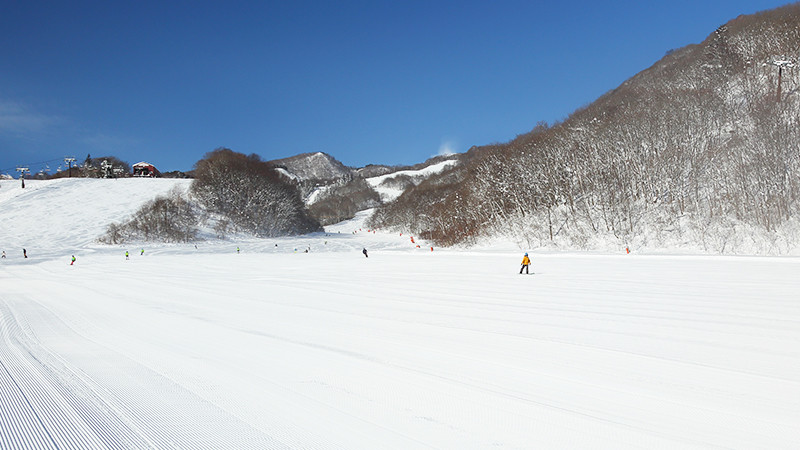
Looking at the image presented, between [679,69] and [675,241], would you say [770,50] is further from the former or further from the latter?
[675,241]

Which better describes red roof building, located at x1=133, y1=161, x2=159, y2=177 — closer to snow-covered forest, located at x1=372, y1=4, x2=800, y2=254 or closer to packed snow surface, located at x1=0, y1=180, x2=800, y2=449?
snow-covered forest, located at x1=372, y1=4, x2=800, y2=254

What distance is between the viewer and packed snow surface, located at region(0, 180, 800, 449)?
3.69 meters

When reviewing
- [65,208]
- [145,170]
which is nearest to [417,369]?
[65,208]

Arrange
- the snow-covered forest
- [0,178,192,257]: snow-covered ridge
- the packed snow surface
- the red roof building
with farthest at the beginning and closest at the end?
the red roof building
[0,178,192,257]: snow-covered ridge
the snow-covered forest
the packed snow surface

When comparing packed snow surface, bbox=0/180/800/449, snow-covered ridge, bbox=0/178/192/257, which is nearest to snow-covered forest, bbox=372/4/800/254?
packed snow surface, bbox=0/180/800/449

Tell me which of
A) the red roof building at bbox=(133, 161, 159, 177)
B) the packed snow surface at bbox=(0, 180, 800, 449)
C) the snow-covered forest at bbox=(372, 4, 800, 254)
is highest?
the red roof building at bbox=(133, 161, 159, 177)

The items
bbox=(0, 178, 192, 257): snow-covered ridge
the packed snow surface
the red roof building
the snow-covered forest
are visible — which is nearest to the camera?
the packed snow surface

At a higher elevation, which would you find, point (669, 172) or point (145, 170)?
point (145, 170)

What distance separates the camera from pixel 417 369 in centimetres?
547

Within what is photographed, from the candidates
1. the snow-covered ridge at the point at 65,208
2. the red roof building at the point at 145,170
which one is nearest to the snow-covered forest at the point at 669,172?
the snow-covered ridge at the point at 65,208

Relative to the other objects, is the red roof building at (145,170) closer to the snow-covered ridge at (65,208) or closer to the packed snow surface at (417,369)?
the snow-covered ridge at (65,208)

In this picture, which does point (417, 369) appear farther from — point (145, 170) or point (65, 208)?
point (145, 170)

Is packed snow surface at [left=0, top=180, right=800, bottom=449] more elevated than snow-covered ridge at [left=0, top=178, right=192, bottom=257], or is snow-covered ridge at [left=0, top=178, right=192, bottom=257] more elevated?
snow-covered ridge at [left=0, top=178, right=192, bottom=257]

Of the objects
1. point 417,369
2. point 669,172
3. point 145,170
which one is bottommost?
point 417,369
